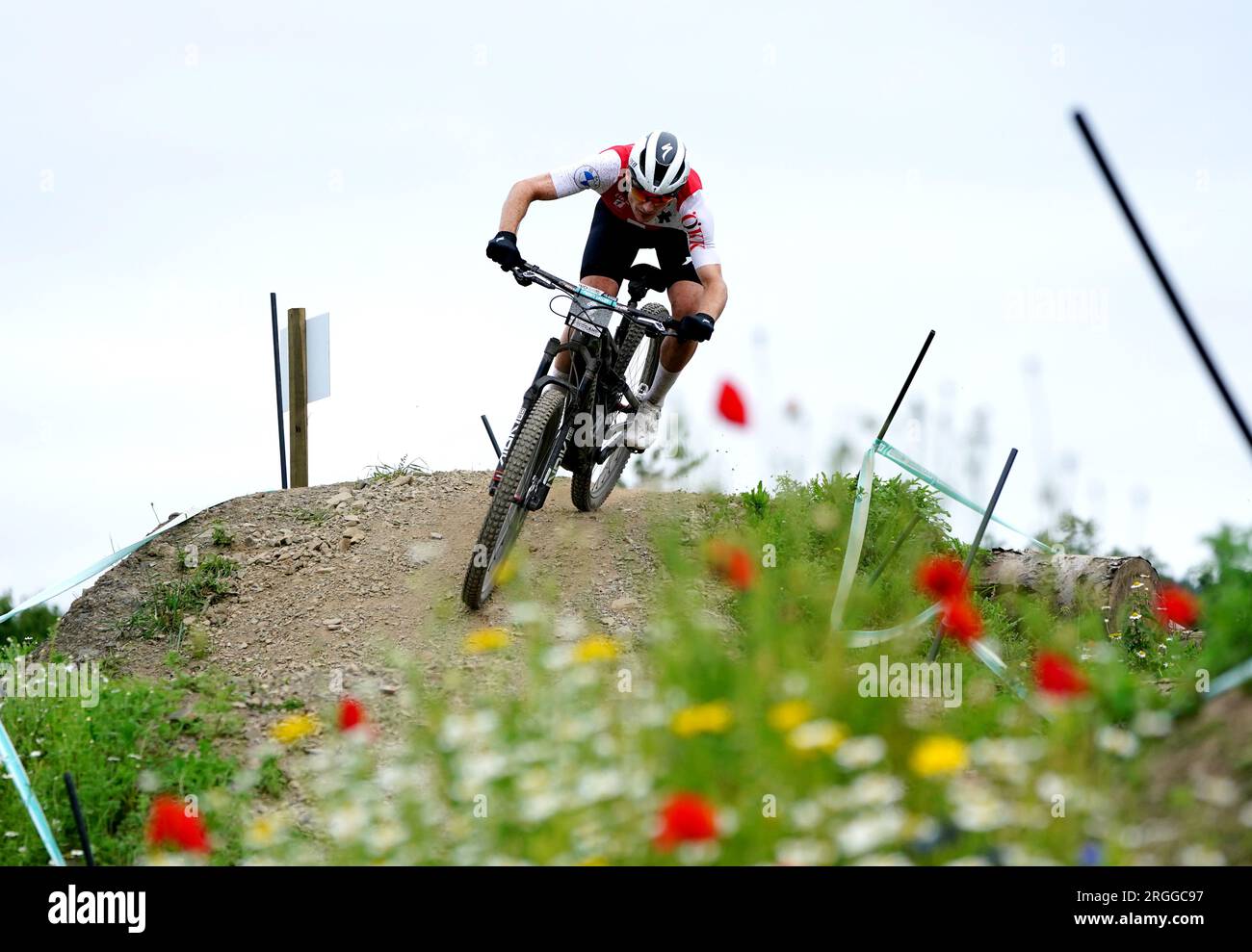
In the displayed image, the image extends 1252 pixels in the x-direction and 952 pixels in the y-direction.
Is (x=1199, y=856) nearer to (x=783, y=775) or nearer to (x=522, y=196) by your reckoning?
(x=783, y=775)

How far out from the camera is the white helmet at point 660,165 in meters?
6.86

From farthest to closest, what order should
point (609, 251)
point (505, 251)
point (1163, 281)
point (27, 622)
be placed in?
point (27, 622) < point (609, 251) < point (505, 251) < point (1163, 281)

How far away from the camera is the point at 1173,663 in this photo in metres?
7.54

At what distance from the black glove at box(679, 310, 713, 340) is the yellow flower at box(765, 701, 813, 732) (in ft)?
12.5

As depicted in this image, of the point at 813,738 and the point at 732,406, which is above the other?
the point at 732,406

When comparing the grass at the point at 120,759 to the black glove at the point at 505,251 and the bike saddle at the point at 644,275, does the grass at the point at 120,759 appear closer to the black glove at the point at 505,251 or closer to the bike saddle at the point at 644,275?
the black glove at the point at 505,251

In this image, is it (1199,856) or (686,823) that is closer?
(686,823)

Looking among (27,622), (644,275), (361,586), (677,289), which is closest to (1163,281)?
(677,289)

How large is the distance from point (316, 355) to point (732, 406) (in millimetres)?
6305

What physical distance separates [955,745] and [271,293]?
792 centimetres

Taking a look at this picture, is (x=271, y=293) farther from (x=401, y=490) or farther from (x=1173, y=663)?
(x=1173, y=663)

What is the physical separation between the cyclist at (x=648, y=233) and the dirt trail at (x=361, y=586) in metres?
0.92

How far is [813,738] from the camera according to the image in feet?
9.56
